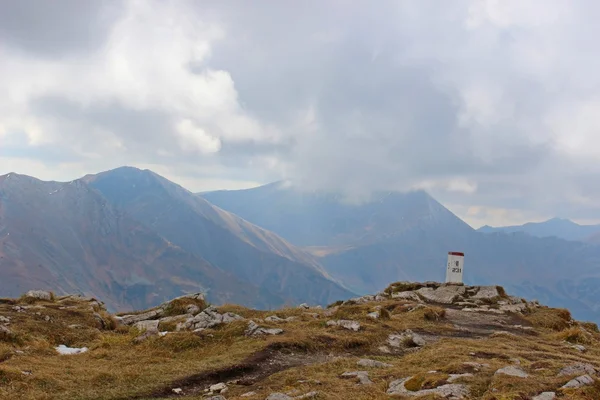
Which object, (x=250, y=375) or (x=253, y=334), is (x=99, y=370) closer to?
(x=250, y=375)

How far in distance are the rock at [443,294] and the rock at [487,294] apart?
62.9 inches

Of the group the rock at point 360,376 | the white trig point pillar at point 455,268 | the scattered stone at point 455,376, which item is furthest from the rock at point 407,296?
the scattered stone at point 455,376

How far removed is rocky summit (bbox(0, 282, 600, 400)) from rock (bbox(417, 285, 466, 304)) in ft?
23.5

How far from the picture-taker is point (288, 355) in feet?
80.1

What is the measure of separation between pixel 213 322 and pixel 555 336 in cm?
2319

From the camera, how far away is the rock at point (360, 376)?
59.4 feet

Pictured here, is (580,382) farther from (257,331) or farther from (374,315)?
(374,315)

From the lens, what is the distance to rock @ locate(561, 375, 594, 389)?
46.3 ft

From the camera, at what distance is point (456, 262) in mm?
57250

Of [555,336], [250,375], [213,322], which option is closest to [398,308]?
[555,336]

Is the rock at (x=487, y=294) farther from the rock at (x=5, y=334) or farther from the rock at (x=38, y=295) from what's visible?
the rock at (x=5, y=334)

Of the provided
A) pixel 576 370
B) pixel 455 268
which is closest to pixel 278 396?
pixel 576 370

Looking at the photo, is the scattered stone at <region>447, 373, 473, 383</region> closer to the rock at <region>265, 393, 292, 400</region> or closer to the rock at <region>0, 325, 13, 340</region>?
the rock at <region>265, 393, 292, 400</region>

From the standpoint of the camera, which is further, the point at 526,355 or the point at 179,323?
the point at 179,323
